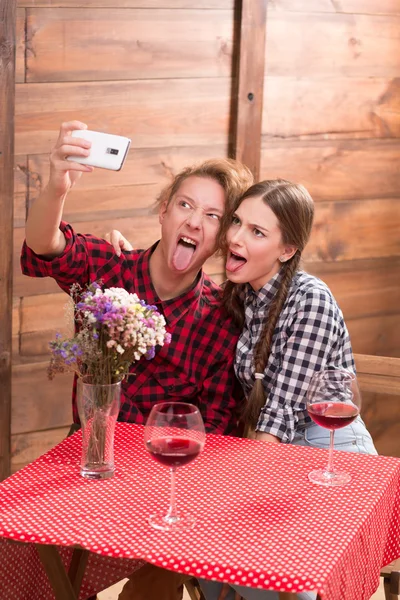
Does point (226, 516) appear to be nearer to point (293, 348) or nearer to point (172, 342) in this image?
point (293, 348)

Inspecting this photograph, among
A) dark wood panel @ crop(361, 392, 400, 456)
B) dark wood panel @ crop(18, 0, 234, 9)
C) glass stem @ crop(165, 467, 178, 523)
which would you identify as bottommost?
dark wood panel @ crop(361, 392, 400, 456)

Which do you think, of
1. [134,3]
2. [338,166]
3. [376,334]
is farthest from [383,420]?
[134,3]

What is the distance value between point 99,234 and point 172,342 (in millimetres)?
835

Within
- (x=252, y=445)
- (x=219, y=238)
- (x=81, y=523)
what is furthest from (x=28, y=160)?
(x=81, y=523)

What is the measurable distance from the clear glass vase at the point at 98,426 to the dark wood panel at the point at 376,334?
2.04 metres

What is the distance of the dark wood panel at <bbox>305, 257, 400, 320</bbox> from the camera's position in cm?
373

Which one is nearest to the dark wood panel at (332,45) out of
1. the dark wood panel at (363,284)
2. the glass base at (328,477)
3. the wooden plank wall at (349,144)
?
the wooden plank wall at (349,144)

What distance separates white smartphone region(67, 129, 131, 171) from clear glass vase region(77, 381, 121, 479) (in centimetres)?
53

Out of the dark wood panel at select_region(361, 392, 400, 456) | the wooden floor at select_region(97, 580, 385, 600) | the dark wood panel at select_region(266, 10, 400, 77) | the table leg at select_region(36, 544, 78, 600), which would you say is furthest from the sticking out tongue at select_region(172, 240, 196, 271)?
the dark wood panel at select_region(361, 392, 400, 456)

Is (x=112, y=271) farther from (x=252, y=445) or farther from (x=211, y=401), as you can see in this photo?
(x=252, y=445)

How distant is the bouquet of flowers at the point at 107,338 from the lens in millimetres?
1803

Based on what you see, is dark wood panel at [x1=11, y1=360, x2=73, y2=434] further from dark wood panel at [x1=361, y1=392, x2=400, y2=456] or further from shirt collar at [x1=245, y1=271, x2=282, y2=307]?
dark wood panel at [x1=361, y1=392, x2=400, y2=456]

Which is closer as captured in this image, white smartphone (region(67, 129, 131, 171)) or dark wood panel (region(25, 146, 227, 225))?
white smartphone (region(67, 129, 131, 171))

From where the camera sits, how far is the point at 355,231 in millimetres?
3744
